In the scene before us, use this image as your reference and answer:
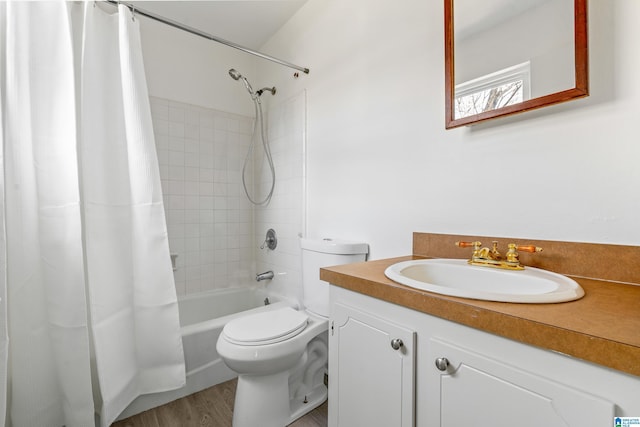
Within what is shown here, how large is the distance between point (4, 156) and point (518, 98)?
198 centimetres

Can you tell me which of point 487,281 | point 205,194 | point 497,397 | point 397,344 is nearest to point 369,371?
point 397,344

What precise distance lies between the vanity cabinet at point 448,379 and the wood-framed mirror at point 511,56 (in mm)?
772

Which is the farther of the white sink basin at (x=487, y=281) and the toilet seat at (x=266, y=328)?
the toilet seat at (x=266, y=328)

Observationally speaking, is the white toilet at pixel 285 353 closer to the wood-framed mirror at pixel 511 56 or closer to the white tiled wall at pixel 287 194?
the white tiled wall at pixel 287 194

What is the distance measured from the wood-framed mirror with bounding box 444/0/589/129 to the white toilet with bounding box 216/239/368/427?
0.83 m

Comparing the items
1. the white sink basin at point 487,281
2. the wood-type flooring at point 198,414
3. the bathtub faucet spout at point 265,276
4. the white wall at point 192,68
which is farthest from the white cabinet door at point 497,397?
the white wall at point 192,68

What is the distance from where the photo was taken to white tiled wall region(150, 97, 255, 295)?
216cm

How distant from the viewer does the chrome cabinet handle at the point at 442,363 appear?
0.67 m

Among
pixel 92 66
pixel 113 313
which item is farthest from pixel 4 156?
pixel 113 313

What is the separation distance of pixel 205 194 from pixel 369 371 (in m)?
1.91

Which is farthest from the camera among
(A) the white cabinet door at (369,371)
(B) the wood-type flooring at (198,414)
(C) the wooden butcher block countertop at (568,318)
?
(B) the wood-type flooring at (198,414)

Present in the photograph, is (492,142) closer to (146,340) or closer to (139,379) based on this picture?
(146,340)

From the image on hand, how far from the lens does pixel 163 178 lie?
213 cm

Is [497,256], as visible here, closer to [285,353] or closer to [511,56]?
[511,56]
